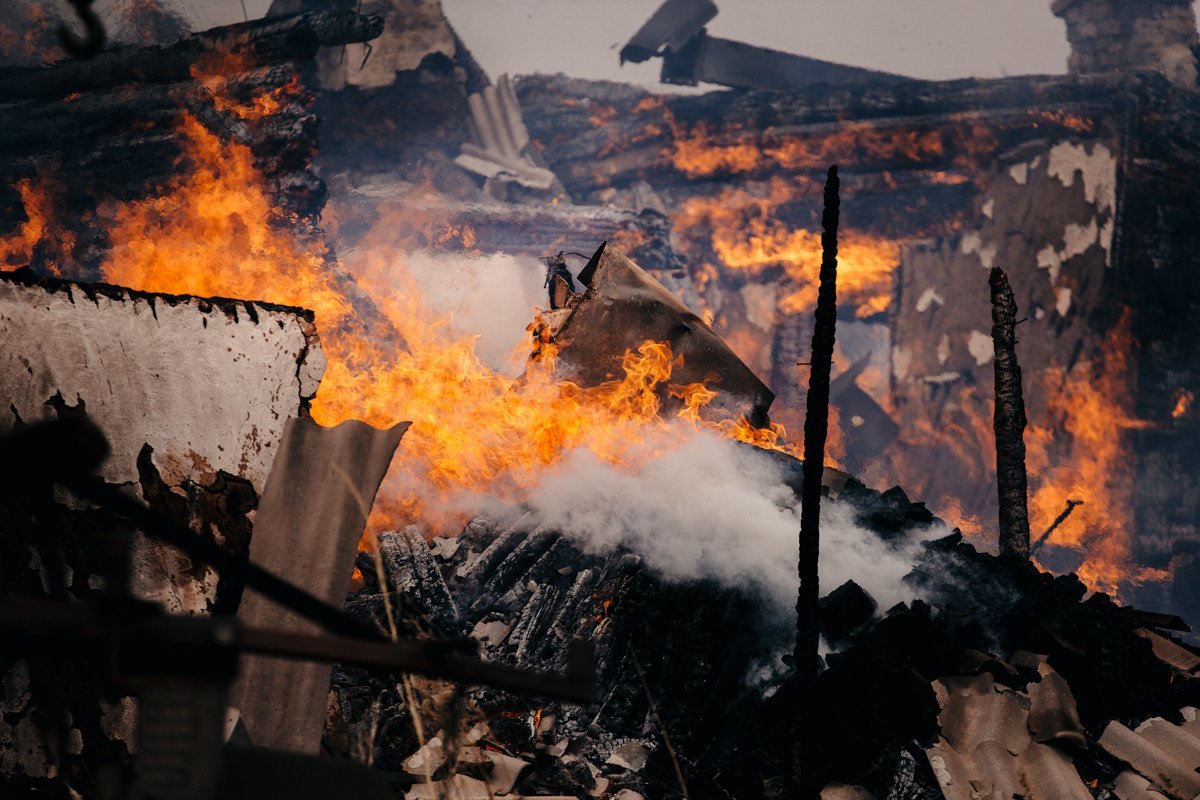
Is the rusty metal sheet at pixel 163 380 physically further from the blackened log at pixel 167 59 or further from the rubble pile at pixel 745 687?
the blackened log at pixel 167 59

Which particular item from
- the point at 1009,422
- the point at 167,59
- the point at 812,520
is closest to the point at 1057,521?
the point at 1009,422

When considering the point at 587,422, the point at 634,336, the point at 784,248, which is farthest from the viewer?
the point at 784,248

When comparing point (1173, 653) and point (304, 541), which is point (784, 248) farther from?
point (304, 541)

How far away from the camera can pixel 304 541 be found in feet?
17.5

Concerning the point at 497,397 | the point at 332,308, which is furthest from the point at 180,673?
the point at 332,308

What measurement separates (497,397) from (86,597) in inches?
202

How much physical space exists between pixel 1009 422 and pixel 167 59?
1556 cm

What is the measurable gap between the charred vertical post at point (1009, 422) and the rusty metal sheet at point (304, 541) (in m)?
7.59

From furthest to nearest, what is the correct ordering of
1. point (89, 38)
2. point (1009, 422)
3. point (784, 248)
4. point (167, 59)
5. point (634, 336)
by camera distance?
1. point (784, 248)
2. point (167, 59)
3. point (634, 336)
4. point (1009, 422)
5. point (89, 38)

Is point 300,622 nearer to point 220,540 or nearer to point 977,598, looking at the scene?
point 220,540

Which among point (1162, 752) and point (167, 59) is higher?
point (167, 59)

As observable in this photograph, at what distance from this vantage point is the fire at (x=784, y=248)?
21234 millimetres

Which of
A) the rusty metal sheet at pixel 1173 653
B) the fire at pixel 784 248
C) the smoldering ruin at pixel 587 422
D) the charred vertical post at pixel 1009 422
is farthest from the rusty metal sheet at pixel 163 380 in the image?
the fire at pixel 784 248

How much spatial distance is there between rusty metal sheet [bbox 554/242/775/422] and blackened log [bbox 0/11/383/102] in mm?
9393
